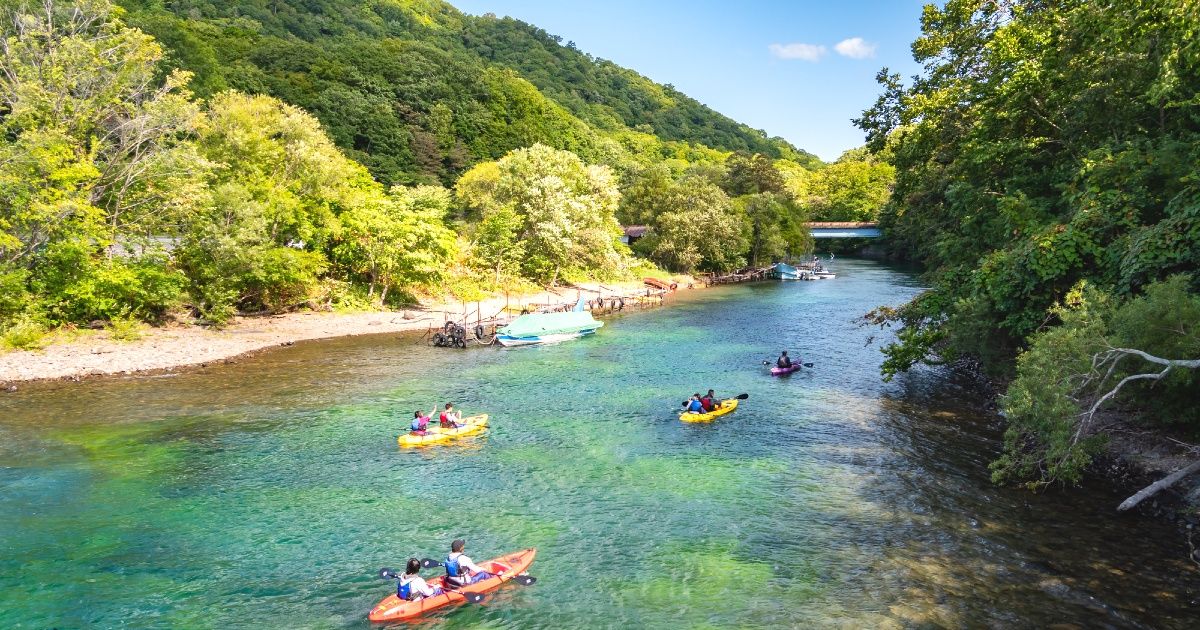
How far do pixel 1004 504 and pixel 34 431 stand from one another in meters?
33.3

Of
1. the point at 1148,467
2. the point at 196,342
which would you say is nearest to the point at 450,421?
the point at 196,342

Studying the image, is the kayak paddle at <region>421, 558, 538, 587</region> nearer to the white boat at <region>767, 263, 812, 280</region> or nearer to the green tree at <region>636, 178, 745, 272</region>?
the green tree at <region>636, 178, 745, 272</region>

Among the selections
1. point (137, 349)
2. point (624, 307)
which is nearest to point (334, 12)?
point (624, 307)

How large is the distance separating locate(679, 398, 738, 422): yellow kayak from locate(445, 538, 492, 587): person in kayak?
14417mm

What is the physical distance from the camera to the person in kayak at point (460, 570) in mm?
15039

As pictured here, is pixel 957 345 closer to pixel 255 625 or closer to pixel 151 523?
pixel 255 625

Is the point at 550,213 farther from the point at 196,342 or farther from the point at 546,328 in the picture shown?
the point at 196,342

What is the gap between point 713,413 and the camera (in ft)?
94.1

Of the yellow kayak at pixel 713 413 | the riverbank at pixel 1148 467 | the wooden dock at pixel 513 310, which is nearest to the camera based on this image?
the riverbank at pixel 1148 467

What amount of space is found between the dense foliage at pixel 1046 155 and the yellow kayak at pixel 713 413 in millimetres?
7531

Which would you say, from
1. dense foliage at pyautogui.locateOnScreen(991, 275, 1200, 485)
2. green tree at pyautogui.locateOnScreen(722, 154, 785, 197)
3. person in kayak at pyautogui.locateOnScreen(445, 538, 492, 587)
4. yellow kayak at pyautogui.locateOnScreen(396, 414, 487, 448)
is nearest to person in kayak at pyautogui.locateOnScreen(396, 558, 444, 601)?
person in kayak at pyautogui.locateOnScreen(445, 538, 492, 587)

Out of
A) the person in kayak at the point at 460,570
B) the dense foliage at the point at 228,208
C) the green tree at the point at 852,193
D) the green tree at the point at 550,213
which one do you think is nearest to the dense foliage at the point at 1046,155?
the dense foliage at the point at 228,208

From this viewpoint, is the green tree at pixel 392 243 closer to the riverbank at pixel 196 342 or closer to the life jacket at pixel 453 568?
the riverbank at pixel 196 342

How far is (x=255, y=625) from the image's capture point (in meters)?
13.9
